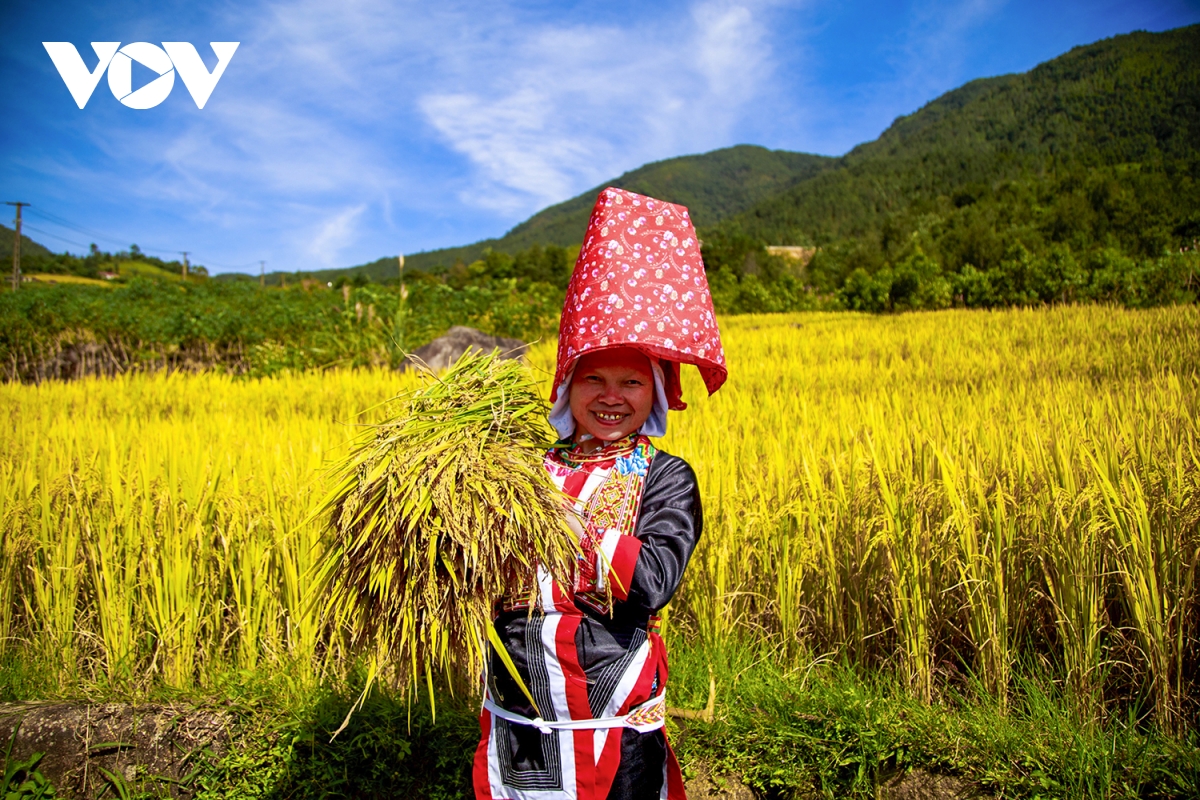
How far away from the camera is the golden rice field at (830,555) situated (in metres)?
1.79

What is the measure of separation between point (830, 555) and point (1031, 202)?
5239 cm

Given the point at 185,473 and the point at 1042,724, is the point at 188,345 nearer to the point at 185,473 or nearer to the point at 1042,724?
the point at 185,473

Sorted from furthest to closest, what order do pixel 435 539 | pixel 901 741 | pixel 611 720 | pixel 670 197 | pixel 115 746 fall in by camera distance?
pixel 670 197 → pixel 115 746 → pixel 901 741 → pixel 611 720 → pixel 435 539

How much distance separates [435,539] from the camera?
1.05 metres

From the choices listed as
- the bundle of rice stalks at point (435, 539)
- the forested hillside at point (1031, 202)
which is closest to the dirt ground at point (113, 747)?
the bundle of rice stalks at point (435, 539)

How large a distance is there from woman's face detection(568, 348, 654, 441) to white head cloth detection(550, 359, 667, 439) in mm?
31

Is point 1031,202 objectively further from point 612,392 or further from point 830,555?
point 612,392

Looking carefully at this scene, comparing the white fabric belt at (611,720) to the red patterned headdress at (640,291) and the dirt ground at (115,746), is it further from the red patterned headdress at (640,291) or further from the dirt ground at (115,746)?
the dirt ground at (115,746)

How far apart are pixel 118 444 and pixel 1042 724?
405 cm

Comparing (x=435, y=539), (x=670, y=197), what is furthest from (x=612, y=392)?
(x=670, y=197)

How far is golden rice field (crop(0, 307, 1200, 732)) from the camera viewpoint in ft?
5.88

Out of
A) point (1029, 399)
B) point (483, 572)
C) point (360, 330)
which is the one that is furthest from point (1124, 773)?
point (360, 330)

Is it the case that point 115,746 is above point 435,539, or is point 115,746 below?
below

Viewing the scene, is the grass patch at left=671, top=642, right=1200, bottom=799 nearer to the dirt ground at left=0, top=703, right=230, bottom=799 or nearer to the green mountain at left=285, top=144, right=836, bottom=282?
the dirt ground at left=0, top=703, right=230, bottom=799
